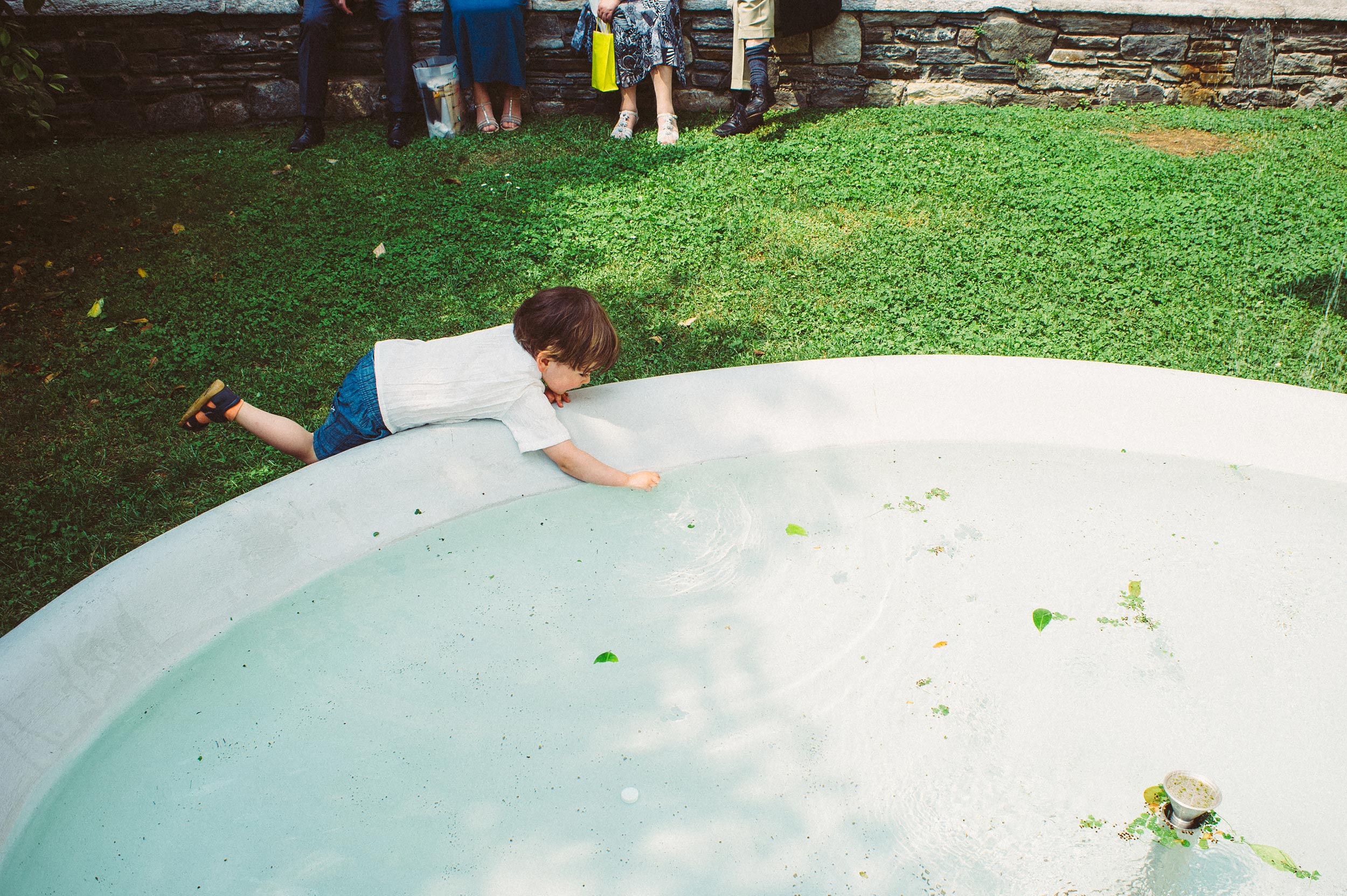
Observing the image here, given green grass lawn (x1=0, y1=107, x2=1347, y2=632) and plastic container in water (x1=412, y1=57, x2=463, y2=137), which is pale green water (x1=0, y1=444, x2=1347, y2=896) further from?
plastic container in water (x1=412, y1=57, x2=463, y2=137)

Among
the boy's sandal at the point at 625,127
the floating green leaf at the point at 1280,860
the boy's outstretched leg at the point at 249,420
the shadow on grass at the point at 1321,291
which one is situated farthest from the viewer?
the boy's sandal at the point at 625,127

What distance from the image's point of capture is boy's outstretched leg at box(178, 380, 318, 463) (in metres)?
2.59

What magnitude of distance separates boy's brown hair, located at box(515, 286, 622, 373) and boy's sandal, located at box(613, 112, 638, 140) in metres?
2.95

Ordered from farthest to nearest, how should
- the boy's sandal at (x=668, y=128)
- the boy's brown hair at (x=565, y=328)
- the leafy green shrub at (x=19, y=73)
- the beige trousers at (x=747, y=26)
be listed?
the boy's sandal at (x=668, y=128) → the beige trousers at (x=747, y=26) → the leafy green shrub at (x=19, y=73) → the boy's brown hair at (x=565, y=328)

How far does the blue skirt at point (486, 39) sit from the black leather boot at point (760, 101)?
141 centimetres

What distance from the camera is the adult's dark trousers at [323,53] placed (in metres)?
5.22

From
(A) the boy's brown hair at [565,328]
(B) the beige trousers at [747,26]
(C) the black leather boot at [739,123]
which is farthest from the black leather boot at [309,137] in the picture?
(A) the boy's brown hair at [565,328]

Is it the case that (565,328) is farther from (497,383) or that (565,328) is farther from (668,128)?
(668,128)

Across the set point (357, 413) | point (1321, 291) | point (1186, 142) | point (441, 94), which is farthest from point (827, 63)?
point (357, 413)

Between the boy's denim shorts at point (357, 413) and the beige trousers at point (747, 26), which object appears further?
the beige trousers at point (747, 26)

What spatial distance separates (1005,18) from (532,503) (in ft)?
Result: 14.6

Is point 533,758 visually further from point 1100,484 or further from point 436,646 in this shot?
point 1100,484

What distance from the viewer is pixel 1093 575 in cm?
250

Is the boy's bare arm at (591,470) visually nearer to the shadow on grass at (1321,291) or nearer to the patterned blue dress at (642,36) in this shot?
the shadow on grass at (1321,291)
